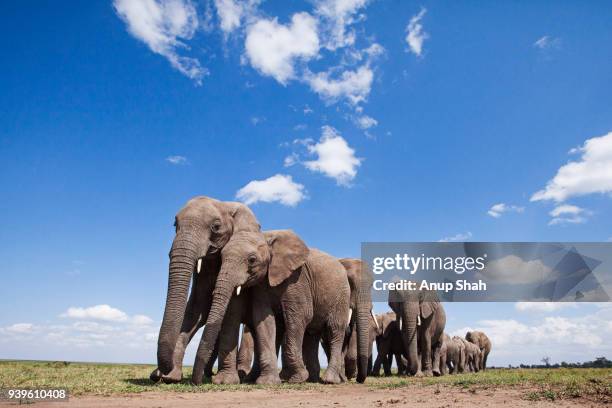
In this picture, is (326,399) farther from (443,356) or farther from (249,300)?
(443,356)

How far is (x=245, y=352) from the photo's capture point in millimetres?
15180

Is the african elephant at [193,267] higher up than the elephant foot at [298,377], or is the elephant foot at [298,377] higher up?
the african elephant at [193,267]

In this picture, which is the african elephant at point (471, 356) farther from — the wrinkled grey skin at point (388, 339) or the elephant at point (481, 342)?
the wrinkled grey skin at point (388, 339)

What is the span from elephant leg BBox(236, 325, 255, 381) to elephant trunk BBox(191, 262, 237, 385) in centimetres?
254

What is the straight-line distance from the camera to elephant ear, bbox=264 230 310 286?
1413 centimetres

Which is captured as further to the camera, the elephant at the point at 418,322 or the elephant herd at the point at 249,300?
the elephant at the point at 418,322

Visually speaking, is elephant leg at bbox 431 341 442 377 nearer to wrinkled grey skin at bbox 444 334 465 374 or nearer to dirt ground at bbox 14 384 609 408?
wrinkled grey skin at bbox 444 334 465 374

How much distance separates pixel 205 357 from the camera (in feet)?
39.4

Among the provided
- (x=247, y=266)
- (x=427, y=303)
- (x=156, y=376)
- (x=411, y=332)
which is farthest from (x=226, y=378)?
(x=427, y=303)

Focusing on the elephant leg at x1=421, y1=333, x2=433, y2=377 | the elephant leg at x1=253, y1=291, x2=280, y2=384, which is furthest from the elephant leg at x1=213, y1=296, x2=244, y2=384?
the elephant leg at x1=421, y1=333, x2=433, y2=377

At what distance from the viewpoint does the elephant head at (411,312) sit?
2514 centimetres

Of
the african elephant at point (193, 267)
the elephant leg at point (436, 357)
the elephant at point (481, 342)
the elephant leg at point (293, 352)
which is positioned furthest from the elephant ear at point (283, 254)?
the elephant at point (481, 342)

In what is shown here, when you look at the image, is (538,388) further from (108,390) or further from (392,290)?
(392,290)

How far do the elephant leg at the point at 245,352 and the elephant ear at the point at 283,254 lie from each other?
2.21m
